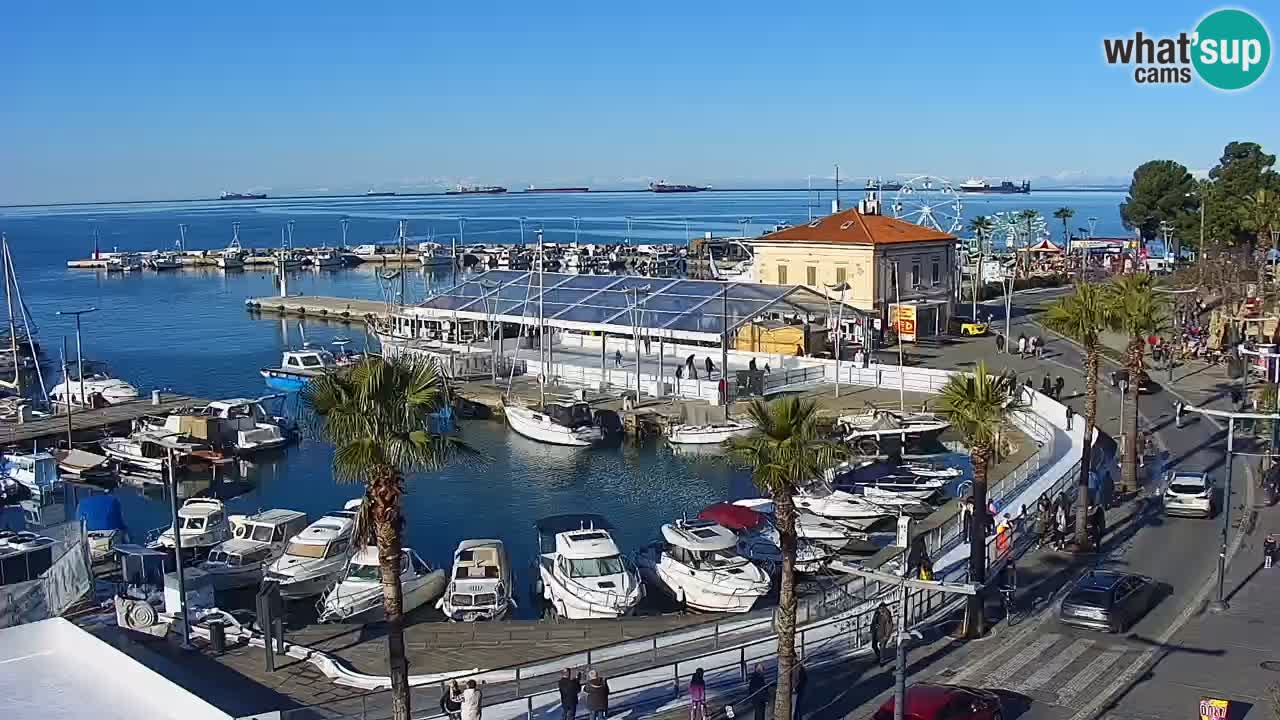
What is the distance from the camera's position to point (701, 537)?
31.7 metres

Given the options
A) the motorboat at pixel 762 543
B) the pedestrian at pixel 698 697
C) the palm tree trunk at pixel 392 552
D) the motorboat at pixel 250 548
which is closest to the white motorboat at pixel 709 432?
the motorboat at pixel 762 543

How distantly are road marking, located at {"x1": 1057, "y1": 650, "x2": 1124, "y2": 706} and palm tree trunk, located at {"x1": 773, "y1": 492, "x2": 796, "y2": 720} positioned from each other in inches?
185

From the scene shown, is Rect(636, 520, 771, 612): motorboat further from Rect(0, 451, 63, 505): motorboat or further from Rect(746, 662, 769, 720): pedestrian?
Rect(0, 451, 63, 505): motorboat

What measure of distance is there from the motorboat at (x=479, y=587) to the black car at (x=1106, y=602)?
12.9 metres

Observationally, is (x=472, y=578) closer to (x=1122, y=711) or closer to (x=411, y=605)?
(x=411, y=605)

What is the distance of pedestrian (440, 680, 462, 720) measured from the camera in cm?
1936

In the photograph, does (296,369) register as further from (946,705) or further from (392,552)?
(946,705)

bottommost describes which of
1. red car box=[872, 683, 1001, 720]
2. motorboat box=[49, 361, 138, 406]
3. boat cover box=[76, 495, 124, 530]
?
boat cover box=[76, 495, 124, 530]

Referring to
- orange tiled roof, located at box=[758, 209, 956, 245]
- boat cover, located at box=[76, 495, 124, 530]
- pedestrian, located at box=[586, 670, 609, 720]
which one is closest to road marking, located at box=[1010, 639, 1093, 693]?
pedestrian, located at box=[586, 670, 609, 720]

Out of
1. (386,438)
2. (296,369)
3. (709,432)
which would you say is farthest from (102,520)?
(296,369)

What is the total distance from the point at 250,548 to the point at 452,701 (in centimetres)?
1751

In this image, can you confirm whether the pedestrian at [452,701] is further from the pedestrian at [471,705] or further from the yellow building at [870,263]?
the yellow building at [870,263]

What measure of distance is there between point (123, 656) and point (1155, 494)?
2652 cm

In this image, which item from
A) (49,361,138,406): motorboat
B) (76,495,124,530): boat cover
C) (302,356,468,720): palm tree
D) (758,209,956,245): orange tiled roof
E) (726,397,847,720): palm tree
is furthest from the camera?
(758,209,956,245): orange tiled roof
